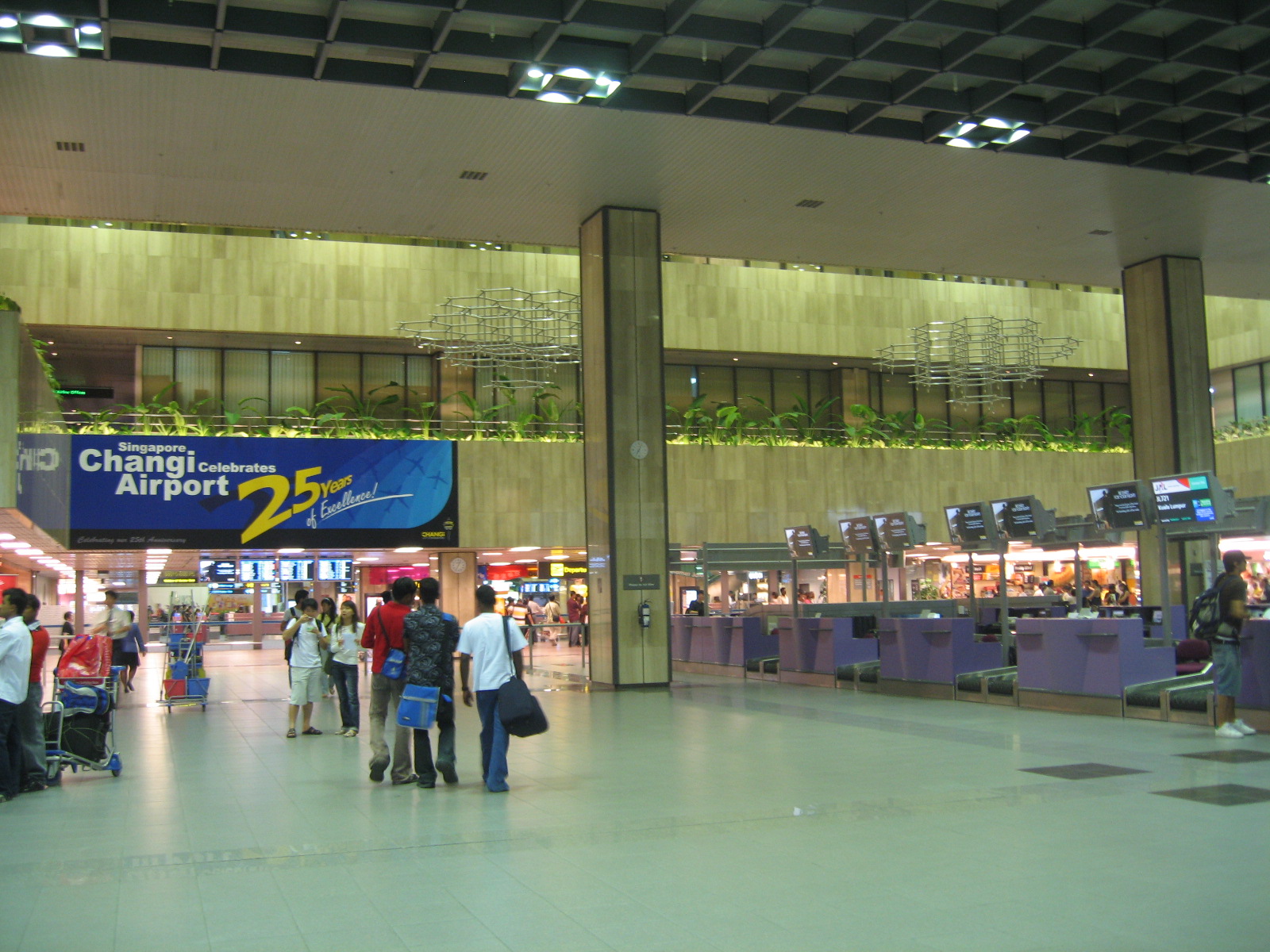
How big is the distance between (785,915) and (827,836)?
168 cm

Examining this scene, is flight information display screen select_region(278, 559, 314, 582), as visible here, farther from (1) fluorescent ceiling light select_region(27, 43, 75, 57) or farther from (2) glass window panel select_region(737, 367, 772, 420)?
(1) fluorescent ceiling light select_region(27, 43, 75, 57)

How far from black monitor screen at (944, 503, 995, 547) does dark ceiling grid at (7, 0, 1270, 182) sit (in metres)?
5.53

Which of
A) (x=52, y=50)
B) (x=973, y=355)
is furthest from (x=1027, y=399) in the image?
(x=52, y=50)

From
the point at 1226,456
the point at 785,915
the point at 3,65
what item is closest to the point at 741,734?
the point at 785,915

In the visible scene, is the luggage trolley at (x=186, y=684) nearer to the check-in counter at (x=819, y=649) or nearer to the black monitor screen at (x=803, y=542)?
the check-in counter at (x=819, y=649)

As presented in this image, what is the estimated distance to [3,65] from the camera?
45.1 ft

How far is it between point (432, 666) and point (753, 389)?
25523 millimetres

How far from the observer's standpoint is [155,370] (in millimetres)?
28953

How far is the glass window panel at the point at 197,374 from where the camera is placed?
95.4 feet

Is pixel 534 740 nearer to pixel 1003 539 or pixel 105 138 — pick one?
pixel 1003 539

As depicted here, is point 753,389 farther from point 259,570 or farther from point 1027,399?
point 259,570

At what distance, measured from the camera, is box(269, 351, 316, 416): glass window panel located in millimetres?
29859

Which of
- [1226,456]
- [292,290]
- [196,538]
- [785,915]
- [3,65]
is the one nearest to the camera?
[785,915]

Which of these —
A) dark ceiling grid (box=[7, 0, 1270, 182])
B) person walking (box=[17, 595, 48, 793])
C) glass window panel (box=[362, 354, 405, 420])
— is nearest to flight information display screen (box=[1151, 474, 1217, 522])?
dark ceiling grid (box=[7, 0, 1270, 182])
